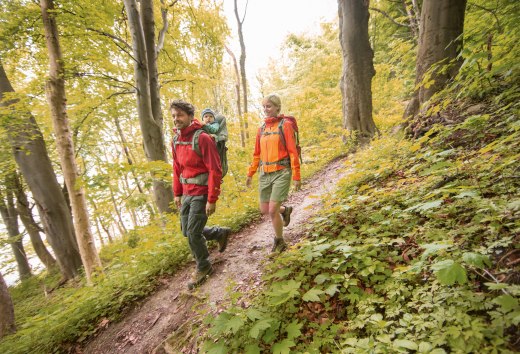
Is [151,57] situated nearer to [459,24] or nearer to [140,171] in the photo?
[140,171]

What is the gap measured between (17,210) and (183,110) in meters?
12.9

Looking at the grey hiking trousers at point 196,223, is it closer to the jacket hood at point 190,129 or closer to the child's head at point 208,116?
the jacket hood at point 190,129

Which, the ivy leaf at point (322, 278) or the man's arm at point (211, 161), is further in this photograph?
the man's arm at point (211, 161)

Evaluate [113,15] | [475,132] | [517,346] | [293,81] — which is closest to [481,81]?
[475,132]

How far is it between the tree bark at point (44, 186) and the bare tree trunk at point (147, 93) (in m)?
3.60

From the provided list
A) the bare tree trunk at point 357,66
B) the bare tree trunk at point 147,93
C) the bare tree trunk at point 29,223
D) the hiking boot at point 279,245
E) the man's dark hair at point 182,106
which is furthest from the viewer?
the bare tree trunk at point 29,223

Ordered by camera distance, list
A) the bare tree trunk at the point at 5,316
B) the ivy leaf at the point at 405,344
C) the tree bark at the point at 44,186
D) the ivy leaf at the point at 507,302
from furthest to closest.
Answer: the tree bark at the point at 44,186
the bare tree trunk at the point at 5,316
the ivy leaf at the point at 405,344
the ivy leaf at the point at 507,302

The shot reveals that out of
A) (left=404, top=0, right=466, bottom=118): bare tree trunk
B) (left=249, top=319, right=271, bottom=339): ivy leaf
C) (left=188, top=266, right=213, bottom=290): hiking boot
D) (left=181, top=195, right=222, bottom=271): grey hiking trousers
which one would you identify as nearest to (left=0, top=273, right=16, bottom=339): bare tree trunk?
(left=188, top=266, right=213, bottom=290): hiking boot

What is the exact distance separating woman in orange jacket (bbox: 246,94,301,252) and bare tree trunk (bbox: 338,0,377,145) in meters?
5.42

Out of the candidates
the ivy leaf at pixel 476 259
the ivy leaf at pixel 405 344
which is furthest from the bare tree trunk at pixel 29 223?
the ivy leaf at pixel 476 259

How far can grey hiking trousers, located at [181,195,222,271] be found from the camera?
3.28 metres

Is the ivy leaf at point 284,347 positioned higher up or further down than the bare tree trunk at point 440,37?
further down

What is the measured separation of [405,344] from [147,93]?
640 centimetres

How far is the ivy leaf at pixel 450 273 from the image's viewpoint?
1313 millimetres
